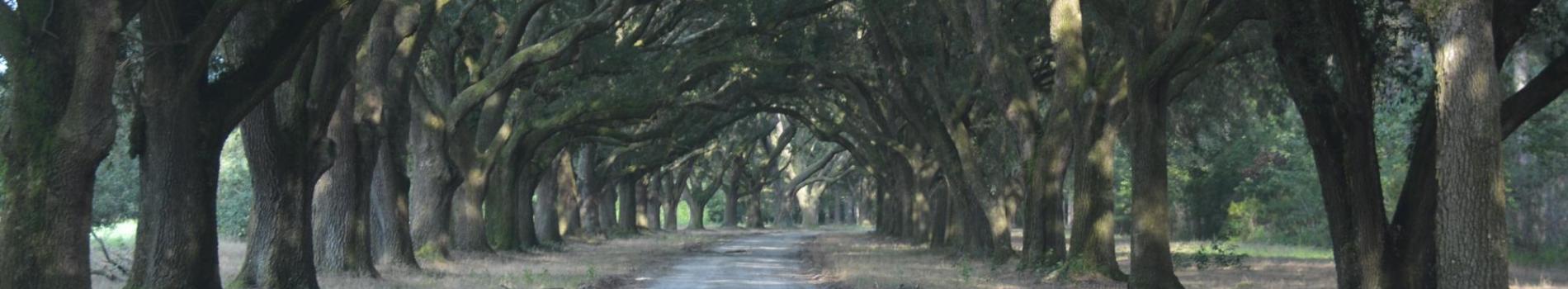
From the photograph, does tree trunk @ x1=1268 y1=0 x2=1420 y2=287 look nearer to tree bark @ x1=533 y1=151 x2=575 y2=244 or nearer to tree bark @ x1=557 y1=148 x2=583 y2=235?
tree bark @ x1=533 y1=151 x2=575 y2=244

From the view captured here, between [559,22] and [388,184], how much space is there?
735 cm

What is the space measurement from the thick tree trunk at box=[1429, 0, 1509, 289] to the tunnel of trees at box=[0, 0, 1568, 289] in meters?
0.02

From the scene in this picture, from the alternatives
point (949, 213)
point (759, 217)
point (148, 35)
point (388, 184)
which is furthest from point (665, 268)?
point (759, 217)

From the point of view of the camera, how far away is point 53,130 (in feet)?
36.6

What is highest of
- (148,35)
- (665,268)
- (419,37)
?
(419,37)

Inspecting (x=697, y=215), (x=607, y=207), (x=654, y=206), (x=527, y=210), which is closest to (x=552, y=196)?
(x=527, y=210)

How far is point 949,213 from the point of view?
114ft

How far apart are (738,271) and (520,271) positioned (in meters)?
3.42

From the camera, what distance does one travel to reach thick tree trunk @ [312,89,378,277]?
20.3 m

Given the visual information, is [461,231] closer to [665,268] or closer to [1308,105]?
[665,268]

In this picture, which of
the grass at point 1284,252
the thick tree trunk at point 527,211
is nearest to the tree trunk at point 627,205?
the thick tree trunk at point 527,211

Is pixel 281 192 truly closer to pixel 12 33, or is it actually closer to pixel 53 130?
pixel 53 130

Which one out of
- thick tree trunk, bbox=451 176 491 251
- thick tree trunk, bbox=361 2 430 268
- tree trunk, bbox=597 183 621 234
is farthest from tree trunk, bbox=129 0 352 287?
tree trunk, bbox=597 183 621 234

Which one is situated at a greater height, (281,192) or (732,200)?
(732,200)
